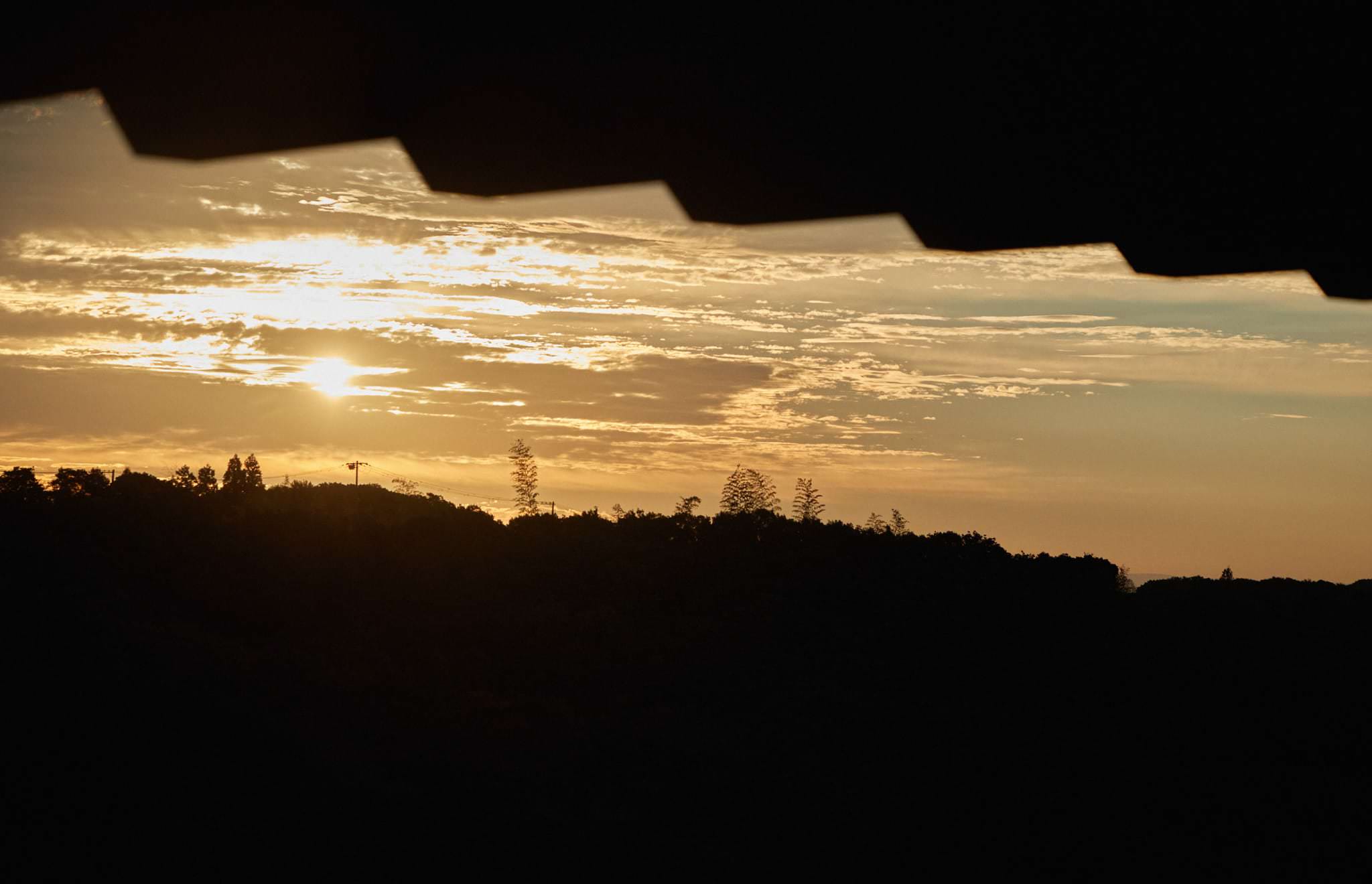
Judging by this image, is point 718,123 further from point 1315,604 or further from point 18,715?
point 1315,604

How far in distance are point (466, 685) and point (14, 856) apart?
10870 mm

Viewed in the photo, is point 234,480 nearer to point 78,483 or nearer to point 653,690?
point 78,483

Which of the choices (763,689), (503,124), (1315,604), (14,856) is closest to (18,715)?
(14,856)

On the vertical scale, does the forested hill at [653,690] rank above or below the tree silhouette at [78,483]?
below

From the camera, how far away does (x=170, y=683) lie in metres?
23.2

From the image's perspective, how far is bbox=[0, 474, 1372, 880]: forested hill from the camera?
20172 mm

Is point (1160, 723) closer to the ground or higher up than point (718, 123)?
closer to the ground

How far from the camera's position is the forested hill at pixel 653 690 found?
20172 mm

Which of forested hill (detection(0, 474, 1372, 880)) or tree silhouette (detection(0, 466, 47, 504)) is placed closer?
forested hill (detection(0, 474, 1372, 880))

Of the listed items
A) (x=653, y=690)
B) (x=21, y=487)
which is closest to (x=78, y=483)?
(x=21, y=487)

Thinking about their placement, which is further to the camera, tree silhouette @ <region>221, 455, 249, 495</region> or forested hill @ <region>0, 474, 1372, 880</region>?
tree silhouette @ <region>221, 455, 249, 495</region>

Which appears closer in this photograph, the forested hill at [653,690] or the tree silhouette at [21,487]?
the forested hill at [653,690]

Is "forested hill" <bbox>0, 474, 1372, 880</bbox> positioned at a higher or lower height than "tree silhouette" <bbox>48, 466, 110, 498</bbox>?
lower

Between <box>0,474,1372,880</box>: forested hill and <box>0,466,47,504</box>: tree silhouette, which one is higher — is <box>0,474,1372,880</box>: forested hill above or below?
below
